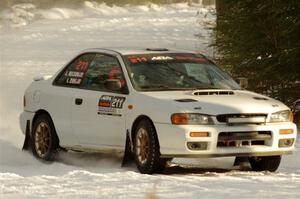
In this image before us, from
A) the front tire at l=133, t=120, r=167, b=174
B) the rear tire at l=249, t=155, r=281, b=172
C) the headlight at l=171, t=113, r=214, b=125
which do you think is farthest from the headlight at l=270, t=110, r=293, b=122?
the front tire at l=133, t=120, r=167, b=174

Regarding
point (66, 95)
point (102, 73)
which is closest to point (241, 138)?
point (102, 73)

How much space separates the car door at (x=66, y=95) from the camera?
40.3 ft

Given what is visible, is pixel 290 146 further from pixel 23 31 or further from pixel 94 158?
pixel 23 31

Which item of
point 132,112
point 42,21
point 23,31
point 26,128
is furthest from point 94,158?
point 42,21

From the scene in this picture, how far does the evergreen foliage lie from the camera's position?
15.4 metres

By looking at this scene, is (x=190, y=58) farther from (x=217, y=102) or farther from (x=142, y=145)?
(x=142, y=145)

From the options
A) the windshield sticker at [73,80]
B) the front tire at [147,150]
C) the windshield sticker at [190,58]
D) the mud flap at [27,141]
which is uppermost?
the windshield sticker at [190,58]

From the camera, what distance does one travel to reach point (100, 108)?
11656mm

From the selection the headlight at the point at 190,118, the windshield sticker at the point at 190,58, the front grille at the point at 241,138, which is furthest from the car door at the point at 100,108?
the front grille at the point at 241,138

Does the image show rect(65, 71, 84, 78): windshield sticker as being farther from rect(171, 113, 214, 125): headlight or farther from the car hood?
rect(171, 113, 214, 125): headlight

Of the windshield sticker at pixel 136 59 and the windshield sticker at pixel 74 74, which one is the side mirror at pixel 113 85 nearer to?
the windshield sticker at pixel 136 59

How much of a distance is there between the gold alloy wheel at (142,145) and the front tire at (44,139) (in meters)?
1.87

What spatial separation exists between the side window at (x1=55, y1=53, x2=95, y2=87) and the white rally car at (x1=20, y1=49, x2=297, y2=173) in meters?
0.01

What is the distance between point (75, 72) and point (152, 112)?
2.07m
